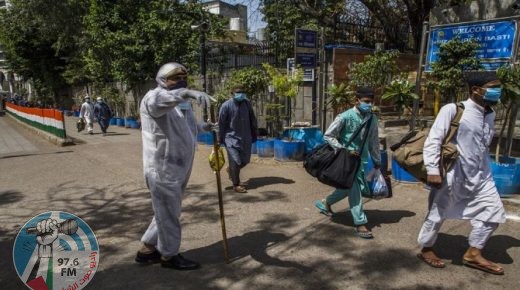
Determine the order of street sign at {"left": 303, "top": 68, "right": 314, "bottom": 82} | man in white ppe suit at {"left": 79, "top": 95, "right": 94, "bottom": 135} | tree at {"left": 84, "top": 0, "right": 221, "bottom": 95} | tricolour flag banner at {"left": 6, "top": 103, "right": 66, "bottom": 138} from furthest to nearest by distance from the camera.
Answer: tree at {"left": 84, "top": 0, "right": 221, "bottom": 95} → man in white ppe suit at {"left": 79, "top": 95, "right": 94, "bottom": 135} → tricolour flag banner at {"left": 6, "top": 103, "right": 66, "bottom": 138} → street sign at {"left": 303, "top": 68, "right": 314, "bottom": 82}

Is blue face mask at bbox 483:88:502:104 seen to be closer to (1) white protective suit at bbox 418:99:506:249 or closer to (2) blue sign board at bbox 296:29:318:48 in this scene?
(1) white protective suit at bbox 418:99:506:249

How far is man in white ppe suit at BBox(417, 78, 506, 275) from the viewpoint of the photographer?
10.9 ft

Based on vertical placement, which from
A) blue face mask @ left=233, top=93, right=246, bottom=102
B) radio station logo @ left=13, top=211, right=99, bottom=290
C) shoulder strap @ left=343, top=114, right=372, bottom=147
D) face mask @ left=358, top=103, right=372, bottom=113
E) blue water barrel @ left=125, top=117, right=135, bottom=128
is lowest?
radio station logo @ left=13, top=211, right=99, bottom=290

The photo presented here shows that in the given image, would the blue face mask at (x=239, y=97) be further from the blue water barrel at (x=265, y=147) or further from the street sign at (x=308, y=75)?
the street sign at (x=308, y=75)

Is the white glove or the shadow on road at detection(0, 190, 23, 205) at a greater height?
the white glove

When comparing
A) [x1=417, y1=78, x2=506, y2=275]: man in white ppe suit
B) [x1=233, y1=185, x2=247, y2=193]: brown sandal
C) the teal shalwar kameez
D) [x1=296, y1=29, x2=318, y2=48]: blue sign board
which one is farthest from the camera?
Answer: [x1=296, y1=29, x2=318, y2=48]: blue sign board

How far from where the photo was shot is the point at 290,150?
8.26 metres

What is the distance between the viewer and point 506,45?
6.34 m

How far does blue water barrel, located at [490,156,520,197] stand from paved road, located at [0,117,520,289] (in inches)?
31.2

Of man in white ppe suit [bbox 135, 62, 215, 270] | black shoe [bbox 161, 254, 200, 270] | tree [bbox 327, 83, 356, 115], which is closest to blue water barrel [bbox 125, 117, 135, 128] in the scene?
tree [bbox 327, 83, 356, 115]

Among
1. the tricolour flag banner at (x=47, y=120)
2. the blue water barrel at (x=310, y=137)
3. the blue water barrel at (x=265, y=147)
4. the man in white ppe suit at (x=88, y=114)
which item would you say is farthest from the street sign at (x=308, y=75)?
the man in white ppe suit at (x=88, y=114)

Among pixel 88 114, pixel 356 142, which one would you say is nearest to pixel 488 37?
pixel 356 142

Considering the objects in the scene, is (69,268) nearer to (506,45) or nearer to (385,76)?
(506,45)

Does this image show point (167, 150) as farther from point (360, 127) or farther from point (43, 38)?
point (43, 38)
